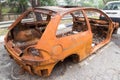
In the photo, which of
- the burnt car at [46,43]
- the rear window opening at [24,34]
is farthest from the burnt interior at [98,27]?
the rear window opening at [24,34]

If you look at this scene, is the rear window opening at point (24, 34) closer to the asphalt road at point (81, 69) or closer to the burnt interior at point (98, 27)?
the asphalt road at point (81, 69)

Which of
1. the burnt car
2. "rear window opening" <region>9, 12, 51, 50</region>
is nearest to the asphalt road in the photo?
the burnt car

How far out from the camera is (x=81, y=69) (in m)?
4.42

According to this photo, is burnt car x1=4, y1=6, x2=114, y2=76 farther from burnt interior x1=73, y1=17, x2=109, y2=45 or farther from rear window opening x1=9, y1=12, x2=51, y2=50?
burnt interior x1=73, y1=17, x2=109, y2=45

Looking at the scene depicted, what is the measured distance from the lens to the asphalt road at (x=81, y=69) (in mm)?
4051

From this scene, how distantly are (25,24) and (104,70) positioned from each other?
8.36 ft

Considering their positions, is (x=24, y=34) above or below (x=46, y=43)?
below

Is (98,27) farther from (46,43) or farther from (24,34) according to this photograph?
(46,43)

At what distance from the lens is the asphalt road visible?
4.05 meters

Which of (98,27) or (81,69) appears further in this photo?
(98,27)

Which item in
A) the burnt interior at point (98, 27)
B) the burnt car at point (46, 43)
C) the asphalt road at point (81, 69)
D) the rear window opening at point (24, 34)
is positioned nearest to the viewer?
the burnt car at point (46, 43)

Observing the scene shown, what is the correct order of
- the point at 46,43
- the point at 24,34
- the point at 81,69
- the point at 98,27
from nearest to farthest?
the point at 46,43
the point at 81,69
the point at 24,34
the point at 98,27

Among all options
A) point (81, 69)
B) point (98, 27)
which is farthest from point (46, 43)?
point (98, 27)

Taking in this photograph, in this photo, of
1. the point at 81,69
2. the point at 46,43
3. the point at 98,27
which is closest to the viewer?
the point at 46,43
